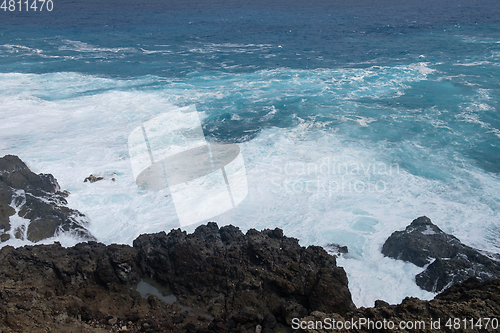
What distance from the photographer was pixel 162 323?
25.3ft

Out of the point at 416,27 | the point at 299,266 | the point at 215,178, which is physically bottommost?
the point at 215,178

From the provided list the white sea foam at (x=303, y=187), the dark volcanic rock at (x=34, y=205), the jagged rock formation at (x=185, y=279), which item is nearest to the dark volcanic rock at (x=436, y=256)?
the white sea foam at (x=303, y=187)

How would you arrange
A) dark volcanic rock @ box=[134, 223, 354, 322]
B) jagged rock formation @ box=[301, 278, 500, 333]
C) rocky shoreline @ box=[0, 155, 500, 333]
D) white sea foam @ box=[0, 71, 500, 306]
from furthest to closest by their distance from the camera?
white sea foam @ box=[0, 71, 500, 306]
dark volcanic rock @ box=[134, 223, 354, 322]
rocky shoreline @ box=[0, 155, 500, 333]
jagged rock formation @ box=[301, 278, 500, 333]

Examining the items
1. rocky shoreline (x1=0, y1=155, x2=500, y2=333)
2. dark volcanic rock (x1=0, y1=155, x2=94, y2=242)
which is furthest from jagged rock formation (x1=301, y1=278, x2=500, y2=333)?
dark volcanic rock (x1=0, y1=155, x2=94, y2=242)

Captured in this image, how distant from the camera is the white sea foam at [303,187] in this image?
12.3 metres

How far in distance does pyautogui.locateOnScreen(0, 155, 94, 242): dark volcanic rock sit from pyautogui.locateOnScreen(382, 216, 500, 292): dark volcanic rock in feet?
33.4

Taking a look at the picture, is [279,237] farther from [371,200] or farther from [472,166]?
[472,166]

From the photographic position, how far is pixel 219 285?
9.01 m

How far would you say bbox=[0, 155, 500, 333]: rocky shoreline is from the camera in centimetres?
673

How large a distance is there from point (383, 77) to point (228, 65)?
43.9 ft

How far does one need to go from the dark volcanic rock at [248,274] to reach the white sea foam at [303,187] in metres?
2.21

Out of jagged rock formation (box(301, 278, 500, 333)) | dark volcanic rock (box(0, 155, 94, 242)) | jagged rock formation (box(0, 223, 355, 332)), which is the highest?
jagged rock formation (box(301, 278, 500, 333))

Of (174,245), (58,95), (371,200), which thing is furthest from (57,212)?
(58,95)

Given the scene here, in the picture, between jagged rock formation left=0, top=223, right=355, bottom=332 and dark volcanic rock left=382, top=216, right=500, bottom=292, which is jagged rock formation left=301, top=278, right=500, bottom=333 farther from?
dark volcanic rock left=382, top=216, right=500, bottom=292
